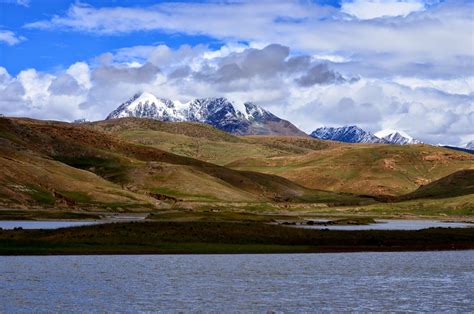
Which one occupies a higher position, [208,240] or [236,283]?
[208,240]

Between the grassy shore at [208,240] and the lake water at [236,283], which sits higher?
the grassy shore at [208,240]

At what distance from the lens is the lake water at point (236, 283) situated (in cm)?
5225

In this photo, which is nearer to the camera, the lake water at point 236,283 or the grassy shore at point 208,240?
the lake water at point 236,283

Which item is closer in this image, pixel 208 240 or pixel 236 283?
pixel 236 283

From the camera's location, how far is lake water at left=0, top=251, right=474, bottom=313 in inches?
2057

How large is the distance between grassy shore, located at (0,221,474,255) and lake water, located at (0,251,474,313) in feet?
14.7

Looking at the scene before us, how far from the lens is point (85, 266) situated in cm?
7162

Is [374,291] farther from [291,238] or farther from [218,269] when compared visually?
[291,238]

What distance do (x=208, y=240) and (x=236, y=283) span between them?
30691mm

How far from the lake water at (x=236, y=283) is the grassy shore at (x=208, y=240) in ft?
14.7

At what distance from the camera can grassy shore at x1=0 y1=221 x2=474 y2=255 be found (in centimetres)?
8531

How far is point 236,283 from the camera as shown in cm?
6344

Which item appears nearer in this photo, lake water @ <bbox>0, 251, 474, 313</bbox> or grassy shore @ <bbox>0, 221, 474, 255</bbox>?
lake water @ <bbox>0, 251, 474, 313</bbox>

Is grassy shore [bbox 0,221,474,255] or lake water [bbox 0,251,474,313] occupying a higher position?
grassy shore [bbox 0,221,474,255]
